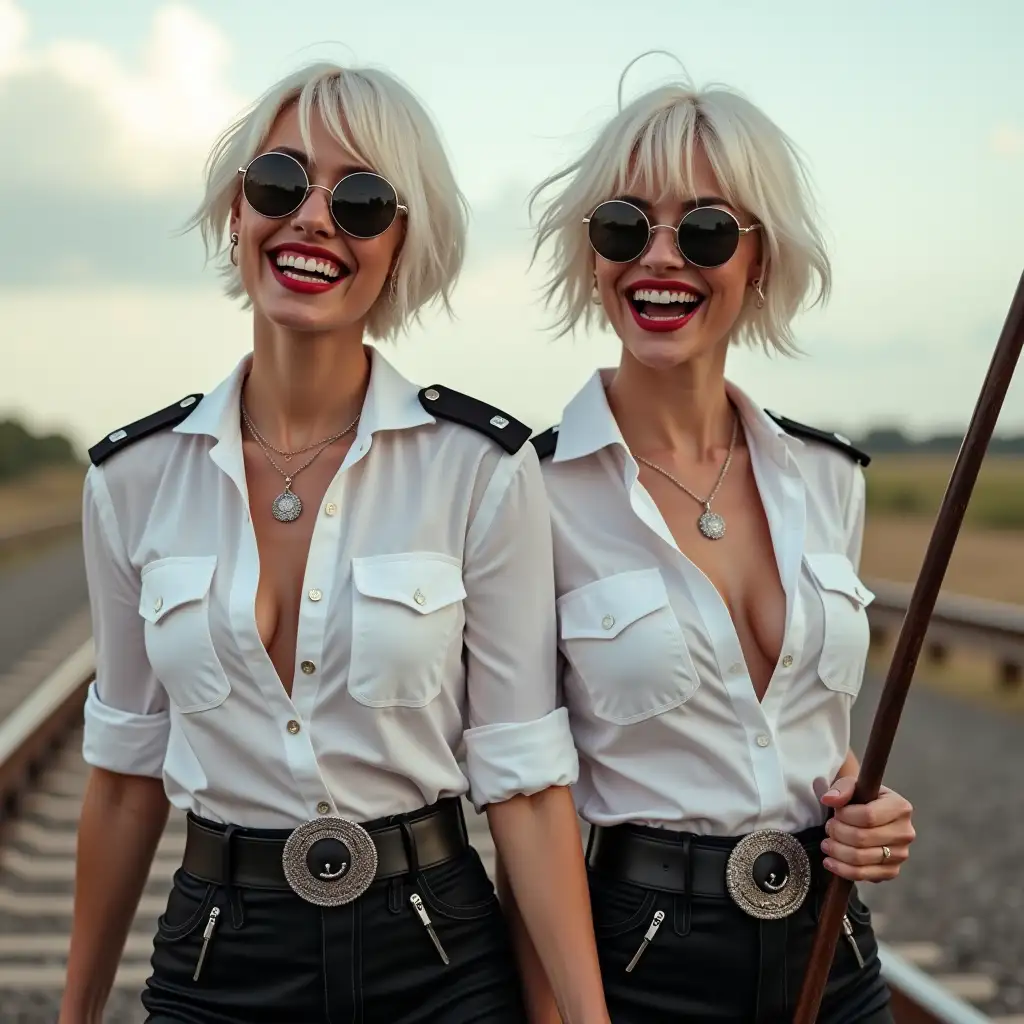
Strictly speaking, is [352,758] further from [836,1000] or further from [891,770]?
[891,770]

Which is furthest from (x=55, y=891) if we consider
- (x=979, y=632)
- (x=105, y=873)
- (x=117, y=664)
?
(x=979, y=632)

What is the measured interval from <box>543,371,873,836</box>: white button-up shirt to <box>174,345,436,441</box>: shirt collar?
0.34 metres

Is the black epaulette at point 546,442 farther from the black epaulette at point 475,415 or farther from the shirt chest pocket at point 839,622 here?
the shirt chest pocket at point 839,622

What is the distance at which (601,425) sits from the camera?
3.15 meters

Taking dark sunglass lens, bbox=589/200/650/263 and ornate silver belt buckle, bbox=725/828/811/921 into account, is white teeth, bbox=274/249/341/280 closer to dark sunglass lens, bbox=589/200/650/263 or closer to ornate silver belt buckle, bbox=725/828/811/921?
dark sunglass lens, bbox=589/200/650/263

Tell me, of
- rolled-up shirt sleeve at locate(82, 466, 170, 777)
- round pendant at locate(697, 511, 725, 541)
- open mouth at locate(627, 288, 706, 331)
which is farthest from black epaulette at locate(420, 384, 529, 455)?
rolled-up shirt sleeve at locate(82, 466, 170, 777)

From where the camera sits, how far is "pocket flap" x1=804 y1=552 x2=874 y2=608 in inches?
122

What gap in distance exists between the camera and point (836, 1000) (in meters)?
2.98

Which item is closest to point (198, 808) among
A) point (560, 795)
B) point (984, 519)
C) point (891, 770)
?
point (560, 795)

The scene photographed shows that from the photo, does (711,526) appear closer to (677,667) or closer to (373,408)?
(677,667)

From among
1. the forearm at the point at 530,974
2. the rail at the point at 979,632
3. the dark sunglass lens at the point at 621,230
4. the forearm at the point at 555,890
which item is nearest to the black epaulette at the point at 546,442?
the dark sunglass lens at the point at 621,230

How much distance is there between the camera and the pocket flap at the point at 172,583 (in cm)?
282

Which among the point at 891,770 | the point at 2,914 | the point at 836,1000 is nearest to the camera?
the point at 836,1000

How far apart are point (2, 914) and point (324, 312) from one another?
438 centimetres
